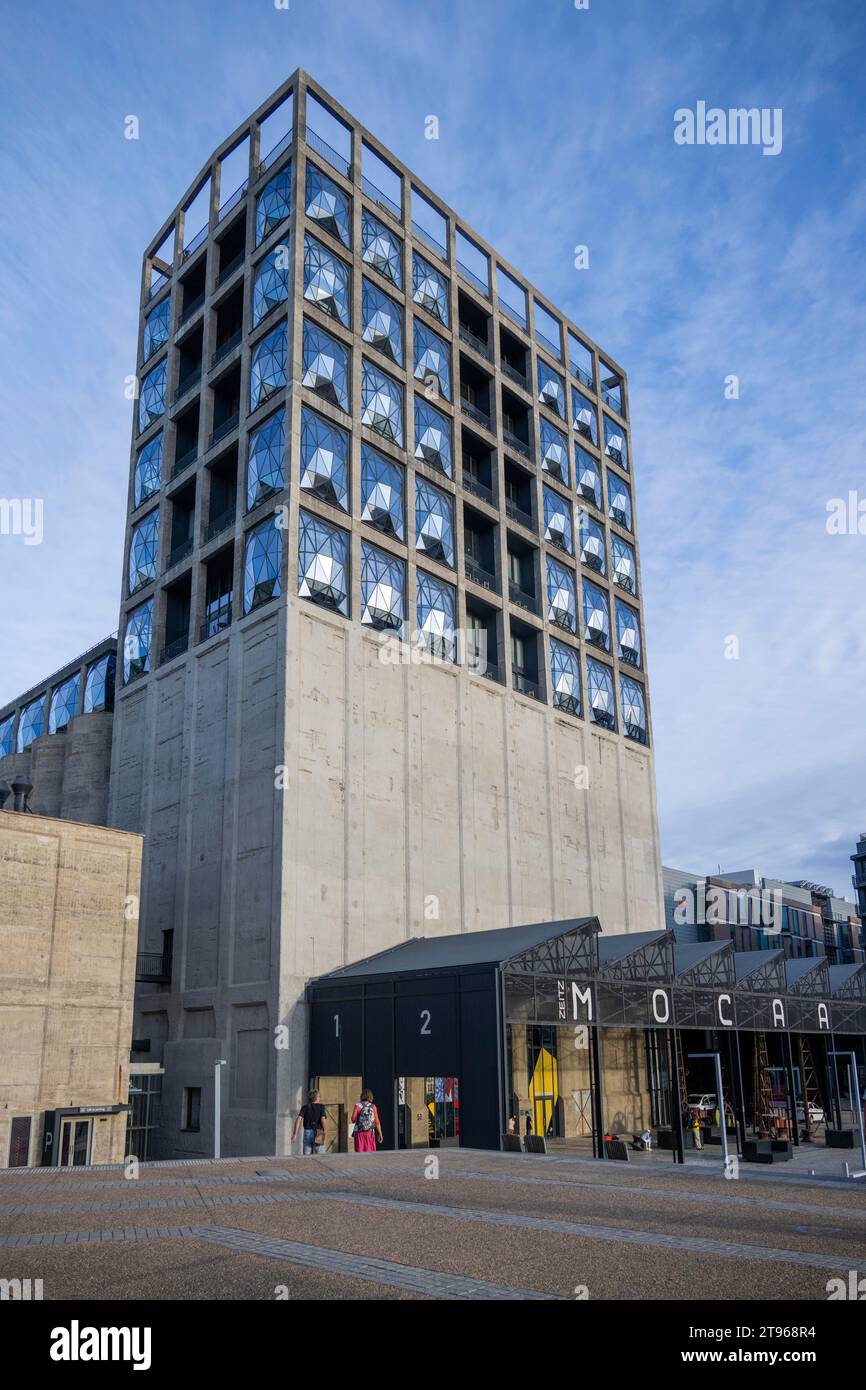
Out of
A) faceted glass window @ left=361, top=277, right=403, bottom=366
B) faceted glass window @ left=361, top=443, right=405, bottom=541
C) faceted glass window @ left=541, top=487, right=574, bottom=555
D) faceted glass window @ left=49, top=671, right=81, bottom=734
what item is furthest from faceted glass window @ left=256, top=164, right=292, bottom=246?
faceted glass window @ left=49, top=671, right=81, bottom=734

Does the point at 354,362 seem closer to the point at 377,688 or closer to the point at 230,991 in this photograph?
the point at 377,688

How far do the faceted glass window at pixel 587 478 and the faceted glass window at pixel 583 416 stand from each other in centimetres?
149

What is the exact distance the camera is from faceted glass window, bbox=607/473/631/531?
60.6 metres

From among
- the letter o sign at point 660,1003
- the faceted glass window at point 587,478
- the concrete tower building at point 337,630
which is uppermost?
the faceted glass window at point 587,478

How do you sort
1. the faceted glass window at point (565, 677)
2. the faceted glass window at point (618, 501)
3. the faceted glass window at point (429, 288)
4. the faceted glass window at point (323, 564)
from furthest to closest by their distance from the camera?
the faceted glass window at point (618, 501)
the faceted glass window at point (565, 677)
the faceted glass window at point (429, 288)
the faceted glass window at point (323, 564)

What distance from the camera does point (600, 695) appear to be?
54.8 m

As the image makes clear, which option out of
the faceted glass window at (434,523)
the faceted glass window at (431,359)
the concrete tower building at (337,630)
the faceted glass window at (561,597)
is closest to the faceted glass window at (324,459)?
the concrete tower building at (337,630)

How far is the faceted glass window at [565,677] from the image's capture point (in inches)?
2015

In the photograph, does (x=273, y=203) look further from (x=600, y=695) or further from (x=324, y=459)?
(x=600, y=695)

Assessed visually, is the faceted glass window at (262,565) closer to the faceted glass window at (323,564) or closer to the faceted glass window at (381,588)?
the faceted glass window at (323,564)

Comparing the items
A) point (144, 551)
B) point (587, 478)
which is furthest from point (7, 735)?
point (587, 478)

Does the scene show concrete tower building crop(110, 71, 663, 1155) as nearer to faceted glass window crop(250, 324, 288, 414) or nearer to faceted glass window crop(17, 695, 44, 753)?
faceted glass window crop(250, 324, 288, 414)
